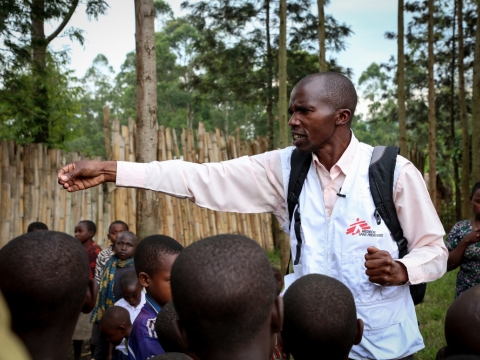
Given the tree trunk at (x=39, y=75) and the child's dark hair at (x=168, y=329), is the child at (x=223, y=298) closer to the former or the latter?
the child's dark hair at (x=168, y=329)

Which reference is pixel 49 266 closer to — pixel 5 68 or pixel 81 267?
pixel 81 267

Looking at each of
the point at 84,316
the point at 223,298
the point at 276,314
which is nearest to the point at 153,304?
the point at 276,314

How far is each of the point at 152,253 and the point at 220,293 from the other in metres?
1.44

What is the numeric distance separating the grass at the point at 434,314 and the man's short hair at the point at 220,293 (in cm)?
408

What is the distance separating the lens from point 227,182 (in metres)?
2.65

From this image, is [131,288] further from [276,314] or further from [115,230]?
[276,314]

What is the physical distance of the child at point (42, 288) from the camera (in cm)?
162

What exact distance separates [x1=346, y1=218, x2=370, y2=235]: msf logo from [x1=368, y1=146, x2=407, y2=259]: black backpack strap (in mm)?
60

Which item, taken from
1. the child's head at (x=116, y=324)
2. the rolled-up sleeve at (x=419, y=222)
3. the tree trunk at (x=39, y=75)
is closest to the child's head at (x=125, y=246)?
the child's head at (x=116, y=324)

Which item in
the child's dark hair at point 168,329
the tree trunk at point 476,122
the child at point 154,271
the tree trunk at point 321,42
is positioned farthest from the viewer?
the tree trunk at point 476,122

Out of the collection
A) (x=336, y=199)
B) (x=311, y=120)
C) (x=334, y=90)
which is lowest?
(x=336, y=199)

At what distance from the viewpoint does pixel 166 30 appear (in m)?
34.3

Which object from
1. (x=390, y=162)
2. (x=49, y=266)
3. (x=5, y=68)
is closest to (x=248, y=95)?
(x=5, y=68)

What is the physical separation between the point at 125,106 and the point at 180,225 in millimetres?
20507
